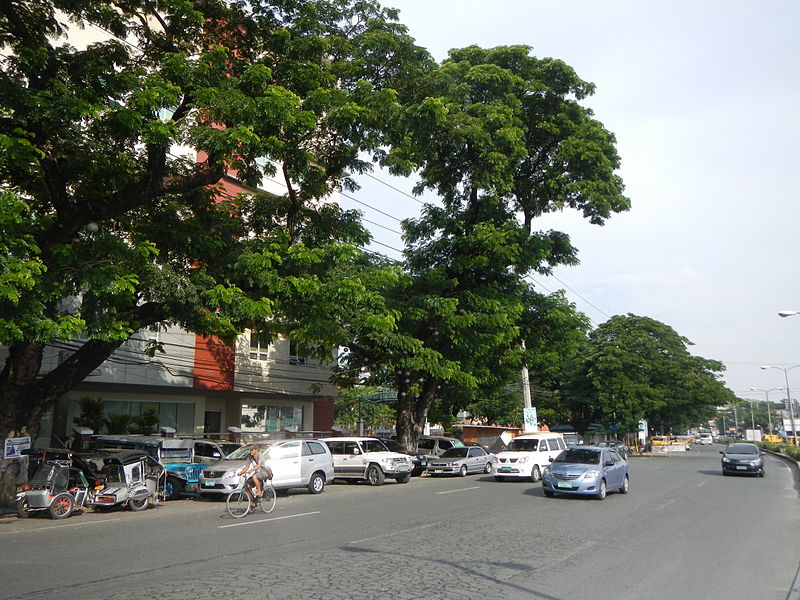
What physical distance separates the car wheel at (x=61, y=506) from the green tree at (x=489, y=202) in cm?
1174

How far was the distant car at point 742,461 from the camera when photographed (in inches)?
1113

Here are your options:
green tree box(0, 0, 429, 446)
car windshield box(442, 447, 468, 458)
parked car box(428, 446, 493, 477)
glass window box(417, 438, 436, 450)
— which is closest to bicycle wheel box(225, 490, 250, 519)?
green tree box(0, 0, 429, 446)

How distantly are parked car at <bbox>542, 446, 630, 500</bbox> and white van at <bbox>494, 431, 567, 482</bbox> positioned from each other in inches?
189

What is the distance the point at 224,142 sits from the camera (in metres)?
13.7

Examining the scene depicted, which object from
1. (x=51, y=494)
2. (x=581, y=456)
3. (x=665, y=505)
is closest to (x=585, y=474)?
(x=581, y=456)

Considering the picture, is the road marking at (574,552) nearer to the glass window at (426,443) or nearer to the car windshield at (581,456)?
the car windshield at (581,456)

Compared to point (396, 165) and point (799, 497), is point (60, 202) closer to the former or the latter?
point (396, 165)

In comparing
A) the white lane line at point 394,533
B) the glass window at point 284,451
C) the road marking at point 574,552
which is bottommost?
the white lane line at point 394,533

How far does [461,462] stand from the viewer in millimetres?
28281

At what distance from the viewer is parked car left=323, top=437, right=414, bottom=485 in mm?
23531

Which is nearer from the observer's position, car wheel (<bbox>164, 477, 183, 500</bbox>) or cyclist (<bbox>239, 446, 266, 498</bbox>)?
cyclist (<bbox>239, 446, 266, 498</bbox>)

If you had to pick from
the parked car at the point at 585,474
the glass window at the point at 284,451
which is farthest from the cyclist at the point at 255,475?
the parked car at the point at 585,474

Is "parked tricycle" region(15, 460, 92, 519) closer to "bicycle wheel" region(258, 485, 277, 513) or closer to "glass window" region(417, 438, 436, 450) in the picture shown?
"bicycle wheel" region(258, 485, 277, 513)

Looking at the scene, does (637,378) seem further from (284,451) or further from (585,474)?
(284,451)
